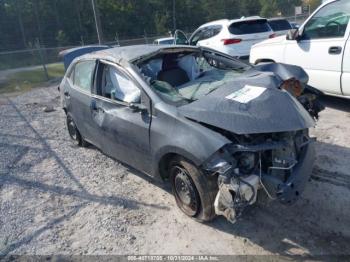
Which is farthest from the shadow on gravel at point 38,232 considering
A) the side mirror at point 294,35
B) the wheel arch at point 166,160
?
the side mirror at point 294,35

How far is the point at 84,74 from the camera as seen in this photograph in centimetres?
510

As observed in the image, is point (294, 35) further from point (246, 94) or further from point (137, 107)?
point (137, 107)

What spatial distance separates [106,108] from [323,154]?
10.0 feet

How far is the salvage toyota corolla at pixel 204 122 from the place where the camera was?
3.03m

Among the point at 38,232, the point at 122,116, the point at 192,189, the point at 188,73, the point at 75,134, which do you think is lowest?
the point at 38,232

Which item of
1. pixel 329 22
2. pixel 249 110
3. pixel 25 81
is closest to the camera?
pixel 249 110

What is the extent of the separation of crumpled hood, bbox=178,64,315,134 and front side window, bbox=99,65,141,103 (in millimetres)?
743

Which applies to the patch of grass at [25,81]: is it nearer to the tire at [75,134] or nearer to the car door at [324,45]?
the tire at [75,134]

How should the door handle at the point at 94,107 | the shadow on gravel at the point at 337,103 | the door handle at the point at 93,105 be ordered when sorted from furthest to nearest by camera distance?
the shadow on gravel at the point at 337,103, the door handle at the point at 93,105, the door handle at the point at 94,107

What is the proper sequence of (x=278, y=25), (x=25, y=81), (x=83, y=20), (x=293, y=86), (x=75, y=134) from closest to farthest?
(x=293, y=86) < (x=75, y=134) < (x=278, y=25) < (x=25, y=81) < (x=83, y=20)

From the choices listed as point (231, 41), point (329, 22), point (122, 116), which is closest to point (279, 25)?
point (231, 41)

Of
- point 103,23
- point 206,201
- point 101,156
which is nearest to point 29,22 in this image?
point 103,23

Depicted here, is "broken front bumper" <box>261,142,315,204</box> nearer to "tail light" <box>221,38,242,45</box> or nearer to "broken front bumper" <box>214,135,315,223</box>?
"broken front bumper" <box>214,135,315,223</box>

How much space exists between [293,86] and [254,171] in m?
1.62
